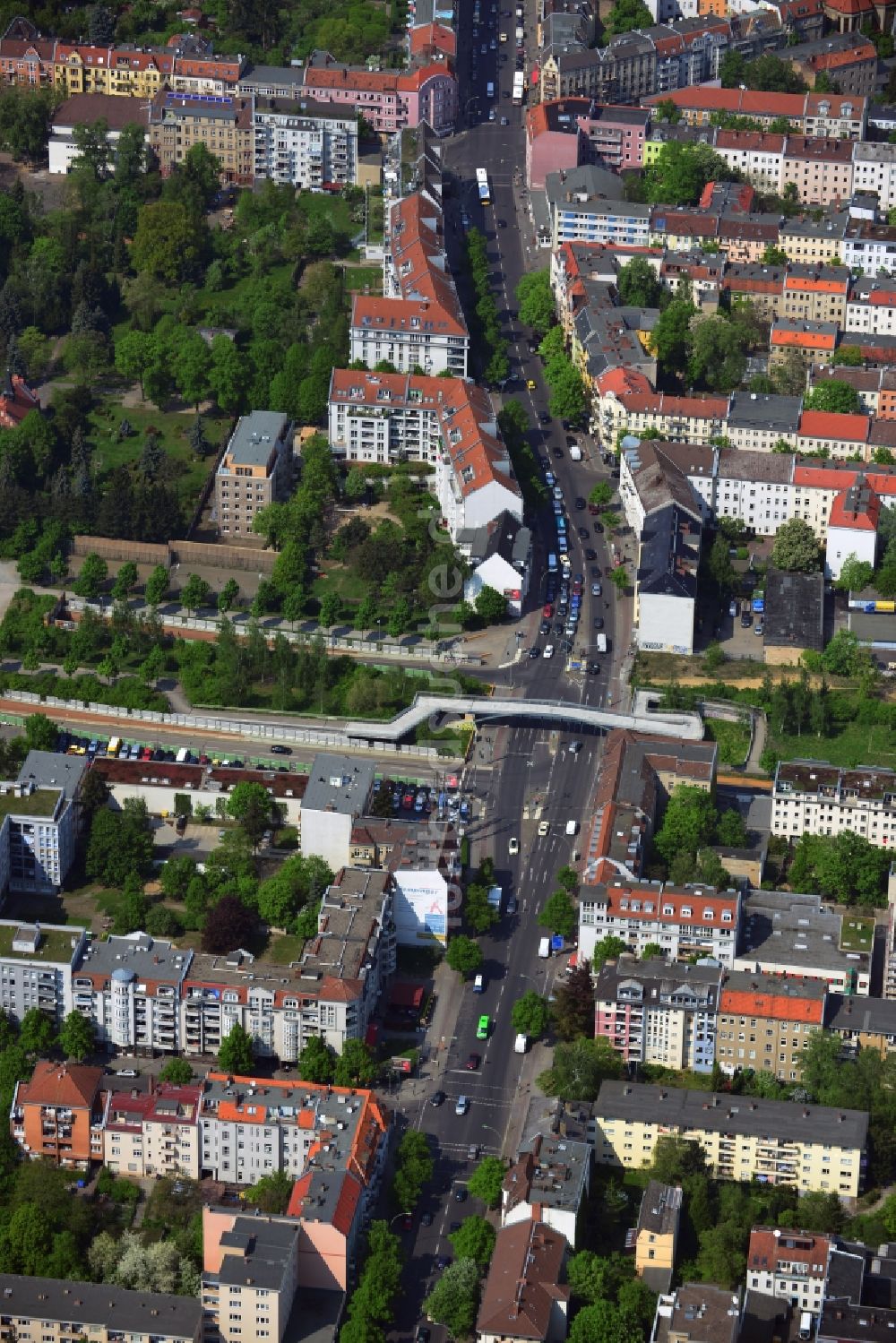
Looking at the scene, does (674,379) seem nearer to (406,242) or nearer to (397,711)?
(406,242)

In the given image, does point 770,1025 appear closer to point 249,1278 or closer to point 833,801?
point 833,801

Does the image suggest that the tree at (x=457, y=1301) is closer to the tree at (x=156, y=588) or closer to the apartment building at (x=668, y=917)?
the apartment building at (x=668, y=917)

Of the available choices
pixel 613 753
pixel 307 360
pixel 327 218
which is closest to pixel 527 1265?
pixel 613 753

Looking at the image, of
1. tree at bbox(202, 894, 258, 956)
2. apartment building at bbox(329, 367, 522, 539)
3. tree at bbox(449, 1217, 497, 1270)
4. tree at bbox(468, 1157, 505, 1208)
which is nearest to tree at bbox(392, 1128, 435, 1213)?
tree at bbox(468, 1157, 505, 1208)

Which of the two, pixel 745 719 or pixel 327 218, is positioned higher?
pixel 327 218

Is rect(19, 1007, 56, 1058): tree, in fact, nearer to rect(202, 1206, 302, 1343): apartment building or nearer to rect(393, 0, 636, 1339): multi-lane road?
rect(393, 0, 636, 1339): multi-lane road

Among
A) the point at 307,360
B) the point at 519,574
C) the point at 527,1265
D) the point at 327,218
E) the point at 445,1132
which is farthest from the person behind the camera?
the point at 327,218
